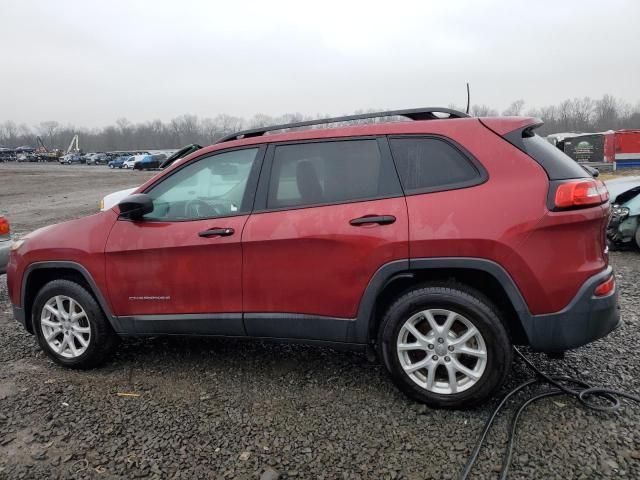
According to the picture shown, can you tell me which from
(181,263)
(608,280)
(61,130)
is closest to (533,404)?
(608,280)

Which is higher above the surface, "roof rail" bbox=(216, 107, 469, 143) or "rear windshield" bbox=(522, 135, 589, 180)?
"roof rail" bbox=(216, 107, 469, 143)

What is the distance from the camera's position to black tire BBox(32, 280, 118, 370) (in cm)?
378

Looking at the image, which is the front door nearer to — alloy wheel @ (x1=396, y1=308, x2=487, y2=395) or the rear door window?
the rear door window

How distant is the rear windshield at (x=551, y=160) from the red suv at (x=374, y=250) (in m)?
0.01

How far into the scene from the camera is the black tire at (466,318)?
113 inches

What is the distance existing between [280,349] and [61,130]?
16433cm

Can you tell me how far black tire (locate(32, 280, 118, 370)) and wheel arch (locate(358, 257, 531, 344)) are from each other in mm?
2007

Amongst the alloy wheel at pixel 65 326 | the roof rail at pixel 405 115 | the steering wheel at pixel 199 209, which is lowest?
the alloy wheel at pixel 65 326

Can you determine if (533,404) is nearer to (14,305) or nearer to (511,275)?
(511,275)

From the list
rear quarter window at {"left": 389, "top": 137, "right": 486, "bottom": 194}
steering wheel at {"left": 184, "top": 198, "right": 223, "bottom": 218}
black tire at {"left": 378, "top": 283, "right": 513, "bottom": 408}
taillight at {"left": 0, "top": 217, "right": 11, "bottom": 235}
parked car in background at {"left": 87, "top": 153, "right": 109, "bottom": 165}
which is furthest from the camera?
parked car in background at {"left": 87, "top": 153, "right": 109, "bottom": 165}

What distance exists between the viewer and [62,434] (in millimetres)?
2982

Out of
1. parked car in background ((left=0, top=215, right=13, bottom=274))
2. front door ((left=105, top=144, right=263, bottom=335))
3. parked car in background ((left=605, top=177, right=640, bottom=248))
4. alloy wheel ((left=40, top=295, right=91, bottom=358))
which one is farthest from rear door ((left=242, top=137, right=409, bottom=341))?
parked car in background ((left=605, top=177, right=640, bottom=248))

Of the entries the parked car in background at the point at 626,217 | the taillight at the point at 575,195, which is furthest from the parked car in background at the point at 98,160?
the taillight at the point at 575,195

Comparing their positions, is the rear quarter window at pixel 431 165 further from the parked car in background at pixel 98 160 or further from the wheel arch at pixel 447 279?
the parked car in background at pixel 98 160
